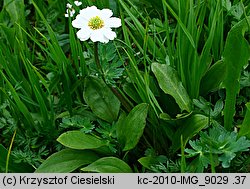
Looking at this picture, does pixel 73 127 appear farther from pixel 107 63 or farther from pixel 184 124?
pixel 184 124

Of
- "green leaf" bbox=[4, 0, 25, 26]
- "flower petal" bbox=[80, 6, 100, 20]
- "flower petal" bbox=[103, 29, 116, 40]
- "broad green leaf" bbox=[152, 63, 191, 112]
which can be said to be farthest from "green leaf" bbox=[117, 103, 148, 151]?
"green leaf" bbox=[4, 0, 25, 26]

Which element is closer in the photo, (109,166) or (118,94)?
(109,166)

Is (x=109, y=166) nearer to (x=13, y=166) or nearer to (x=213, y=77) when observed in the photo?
(x=13, y=166)

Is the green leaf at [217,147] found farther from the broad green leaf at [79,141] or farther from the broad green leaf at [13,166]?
the broad green leaf at [13,166]

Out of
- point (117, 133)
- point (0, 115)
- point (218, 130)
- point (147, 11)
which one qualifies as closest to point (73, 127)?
point (117, 133)

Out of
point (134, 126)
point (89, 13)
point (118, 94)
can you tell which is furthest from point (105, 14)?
point (134, 126)

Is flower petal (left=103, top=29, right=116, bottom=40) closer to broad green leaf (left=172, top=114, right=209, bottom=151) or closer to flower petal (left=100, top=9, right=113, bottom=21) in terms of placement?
flower petal (left=100, top=9, right=113, bottom=21)
